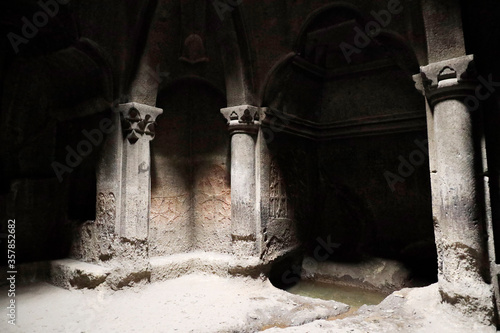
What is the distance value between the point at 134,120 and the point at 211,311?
8.21 ft

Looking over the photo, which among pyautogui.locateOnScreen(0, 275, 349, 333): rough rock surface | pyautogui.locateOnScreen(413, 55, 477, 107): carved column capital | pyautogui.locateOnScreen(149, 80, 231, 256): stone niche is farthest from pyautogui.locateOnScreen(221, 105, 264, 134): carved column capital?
pyautogui.locateOnScreen(413, 55, 477, 107): carved column capital

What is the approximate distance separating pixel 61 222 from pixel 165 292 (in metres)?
2.07

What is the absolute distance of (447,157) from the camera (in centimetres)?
327

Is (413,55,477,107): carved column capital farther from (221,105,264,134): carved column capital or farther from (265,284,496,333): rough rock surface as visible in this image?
(221,105,264,134): carved column capital

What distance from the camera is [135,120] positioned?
4.48 meters

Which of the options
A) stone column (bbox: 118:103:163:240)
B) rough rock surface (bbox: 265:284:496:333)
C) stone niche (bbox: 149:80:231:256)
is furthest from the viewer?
stone niche (bbox: 149:80:231:256)

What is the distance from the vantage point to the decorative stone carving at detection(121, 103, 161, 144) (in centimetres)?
445

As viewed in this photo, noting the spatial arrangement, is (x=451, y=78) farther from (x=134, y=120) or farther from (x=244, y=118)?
(x=134, y=120)

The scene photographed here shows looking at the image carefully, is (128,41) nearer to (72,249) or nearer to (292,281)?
(72,249)
